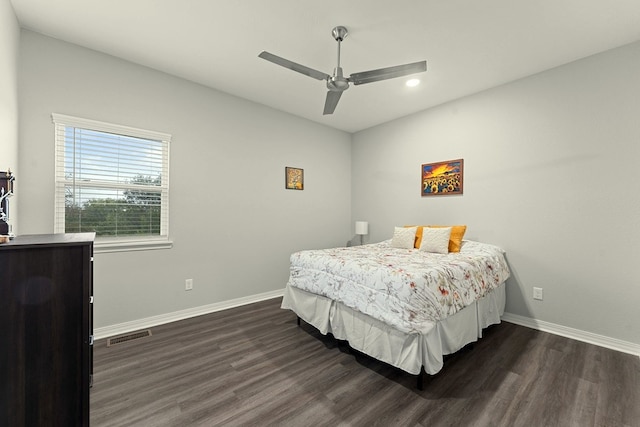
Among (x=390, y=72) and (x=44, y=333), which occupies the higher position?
(x=390, y=72)

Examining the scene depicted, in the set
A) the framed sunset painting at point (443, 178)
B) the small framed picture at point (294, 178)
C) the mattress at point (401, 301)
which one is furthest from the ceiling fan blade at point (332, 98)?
the framed sunset painting at point (443, 178)

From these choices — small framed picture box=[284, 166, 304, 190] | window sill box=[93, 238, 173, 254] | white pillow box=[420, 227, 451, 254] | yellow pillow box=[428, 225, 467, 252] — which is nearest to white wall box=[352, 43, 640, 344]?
yellow pillow box=[428, 225, 467, 252]

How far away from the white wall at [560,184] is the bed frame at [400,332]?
668mm

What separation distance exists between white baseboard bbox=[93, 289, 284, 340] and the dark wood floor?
0.27m

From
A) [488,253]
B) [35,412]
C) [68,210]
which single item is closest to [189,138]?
[68,210]

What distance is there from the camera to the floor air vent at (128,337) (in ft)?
8.45

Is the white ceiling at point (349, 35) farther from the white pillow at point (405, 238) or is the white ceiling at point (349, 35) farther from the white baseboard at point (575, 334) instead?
the white baseboard at point (575, 334)

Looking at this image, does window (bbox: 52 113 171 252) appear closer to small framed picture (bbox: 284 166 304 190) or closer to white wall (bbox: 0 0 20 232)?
white wall (bbox: 0 0 20 232)

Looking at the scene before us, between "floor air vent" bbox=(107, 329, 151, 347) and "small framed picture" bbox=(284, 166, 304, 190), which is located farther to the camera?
"small framed picture" bbox=(284, 166, 304, 190)

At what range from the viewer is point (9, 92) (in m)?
2.06

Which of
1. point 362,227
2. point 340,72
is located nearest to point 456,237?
point 362,227

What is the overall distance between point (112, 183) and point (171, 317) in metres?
1.62

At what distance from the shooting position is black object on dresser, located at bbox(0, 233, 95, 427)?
1135 mm

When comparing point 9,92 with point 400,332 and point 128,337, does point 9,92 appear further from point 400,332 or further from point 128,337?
point 400,332
